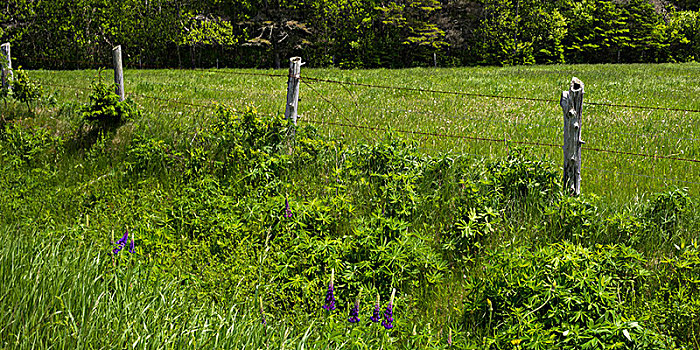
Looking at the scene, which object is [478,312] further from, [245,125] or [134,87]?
[134,87]

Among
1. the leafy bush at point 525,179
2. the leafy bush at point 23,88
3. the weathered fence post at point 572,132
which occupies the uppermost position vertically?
the leafy bush at point 23,88

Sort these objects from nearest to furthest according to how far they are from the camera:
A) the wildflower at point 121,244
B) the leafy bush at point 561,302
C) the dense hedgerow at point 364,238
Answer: the leafy bush at point 561,302
the dense hedgerow at point 364,238
the wildflower at point 121,244

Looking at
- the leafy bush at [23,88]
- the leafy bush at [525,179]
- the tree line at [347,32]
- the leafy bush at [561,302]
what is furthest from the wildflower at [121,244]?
the tree line at [347,32]

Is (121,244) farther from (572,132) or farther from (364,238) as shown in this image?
(572,132)

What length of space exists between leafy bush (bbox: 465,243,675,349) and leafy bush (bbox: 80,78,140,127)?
6.48 m

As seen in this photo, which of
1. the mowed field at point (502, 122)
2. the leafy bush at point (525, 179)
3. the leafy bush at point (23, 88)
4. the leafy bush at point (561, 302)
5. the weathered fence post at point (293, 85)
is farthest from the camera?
the leafy bush at point (23, 88)

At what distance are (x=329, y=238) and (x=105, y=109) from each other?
4979mm

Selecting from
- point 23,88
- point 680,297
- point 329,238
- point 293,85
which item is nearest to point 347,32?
point 23,88

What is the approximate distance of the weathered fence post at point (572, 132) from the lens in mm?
5391

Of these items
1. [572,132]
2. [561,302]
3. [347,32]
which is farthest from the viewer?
[347,32]

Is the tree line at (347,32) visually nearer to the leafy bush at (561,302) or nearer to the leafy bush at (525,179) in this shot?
the leafy bush at (525,179)

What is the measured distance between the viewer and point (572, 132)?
5.45 m

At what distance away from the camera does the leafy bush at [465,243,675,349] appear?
3.53 metres

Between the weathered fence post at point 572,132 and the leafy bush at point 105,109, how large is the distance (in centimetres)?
665
